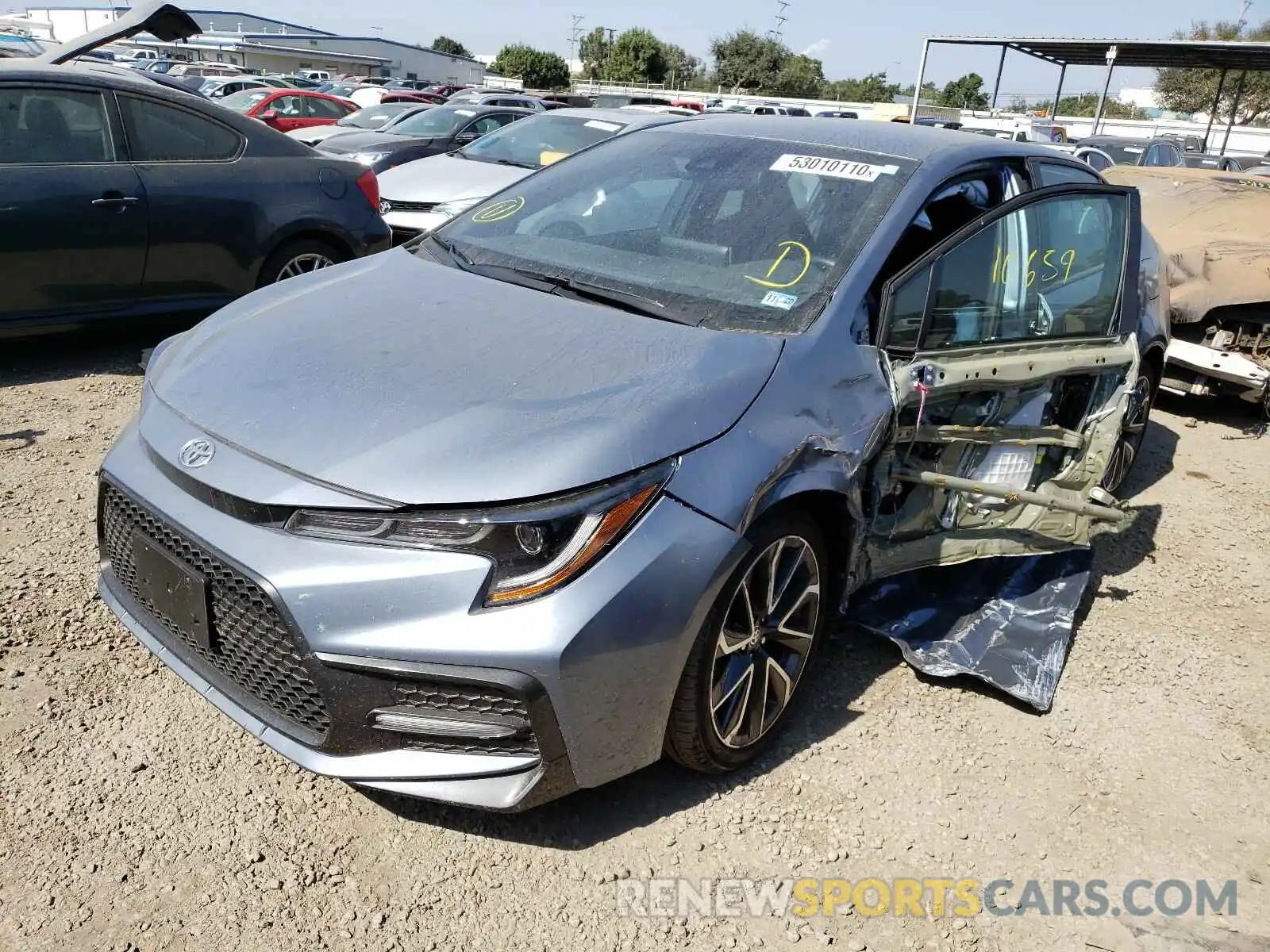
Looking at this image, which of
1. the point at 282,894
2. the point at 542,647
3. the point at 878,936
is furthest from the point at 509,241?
the point at 878,936

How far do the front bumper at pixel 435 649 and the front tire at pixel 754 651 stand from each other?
98 mm

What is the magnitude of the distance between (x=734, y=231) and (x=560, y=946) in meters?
2.09

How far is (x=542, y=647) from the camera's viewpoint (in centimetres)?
199

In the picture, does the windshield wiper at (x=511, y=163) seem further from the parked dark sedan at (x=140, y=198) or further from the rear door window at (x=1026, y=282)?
the rear door window at (x=1026, y=282)

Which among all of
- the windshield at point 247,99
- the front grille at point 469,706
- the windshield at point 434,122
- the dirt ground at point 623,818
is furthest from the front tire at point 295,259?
the windshield at point 247,99

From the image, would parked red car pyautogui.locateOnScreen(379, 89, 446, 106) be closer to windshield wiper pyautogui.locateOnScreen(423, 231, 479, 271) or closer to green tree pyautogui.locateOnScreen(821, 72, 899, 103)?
windshield wiper pyautogui.locateOnScreen(423, 231, 479, 271)

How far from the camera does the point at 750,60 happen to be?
243ft

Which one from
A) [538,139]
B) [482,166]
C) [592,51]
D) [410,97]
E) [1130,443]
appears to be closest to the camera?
[1130,443]

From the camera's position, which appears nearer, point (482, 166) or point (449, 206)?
point (449, 206)

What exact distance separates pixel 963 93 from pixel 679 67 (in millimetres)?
25318

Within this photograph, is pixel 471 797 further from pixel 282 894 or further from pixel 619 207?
pixel 619 207

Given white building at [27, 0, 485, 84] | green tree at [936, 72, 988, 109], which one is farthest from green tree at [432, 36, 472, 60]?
green tree at [936, 72, 988, 109]

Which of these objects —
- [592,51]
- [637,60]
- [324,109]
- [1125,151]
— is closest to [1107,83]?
[1125,151]

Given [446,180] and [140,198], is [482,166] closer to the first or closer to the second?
[446,180]
